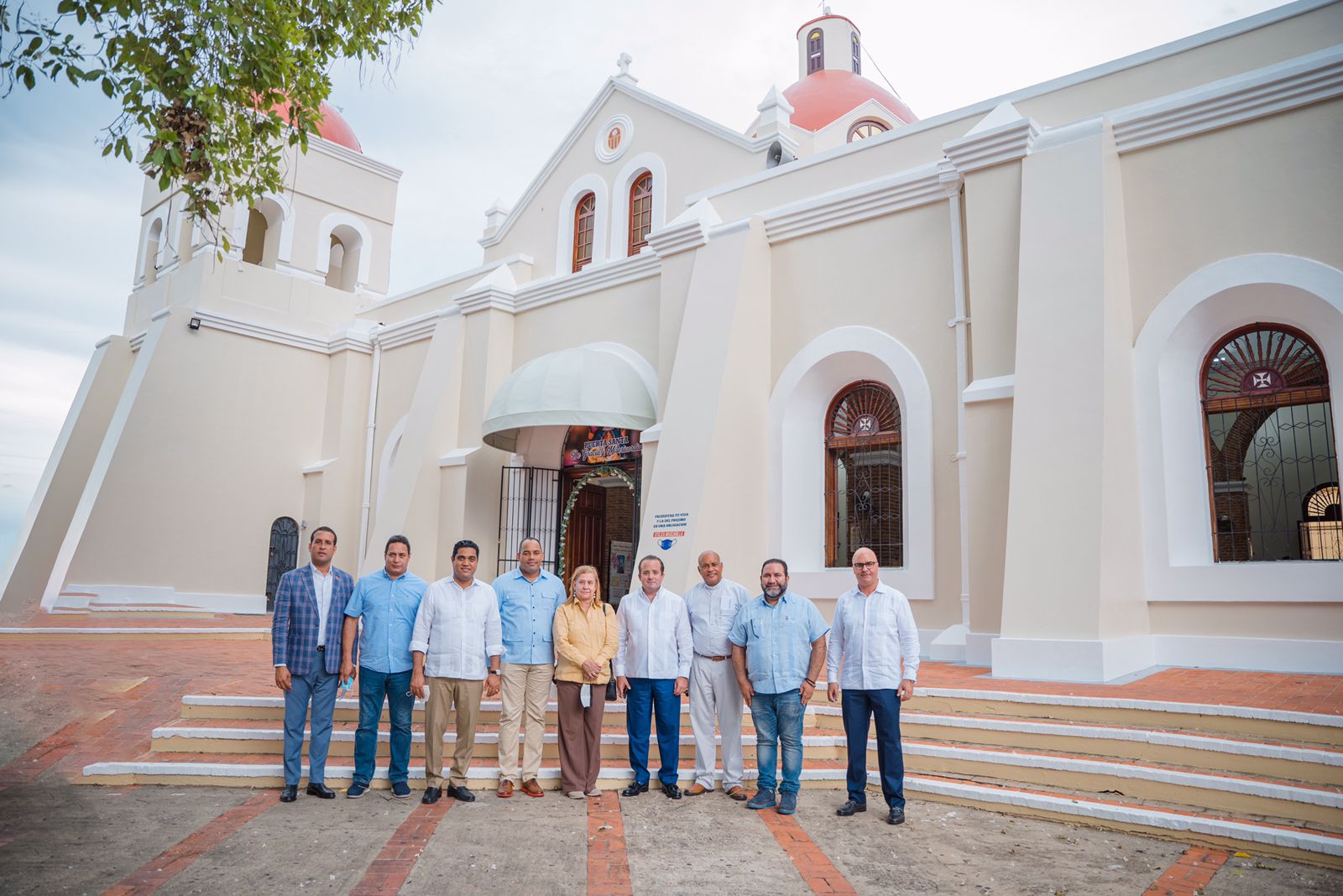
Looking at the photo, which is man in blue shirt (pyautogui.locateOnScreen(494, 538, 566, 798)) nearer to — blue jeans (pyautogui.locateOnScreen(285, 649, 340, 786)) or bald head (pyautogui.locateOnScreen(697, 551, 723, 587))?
bald head (pyautogui.locateOnScreen(697, 551, 723, 587))

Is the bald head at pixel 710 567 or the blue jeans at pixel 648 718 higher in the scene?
the bald head at pixel 710 567

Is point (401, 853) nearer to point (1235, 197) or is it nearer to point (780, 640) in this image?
point (780, 640)

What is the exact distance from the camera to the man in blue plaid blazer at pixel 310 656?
6113mm

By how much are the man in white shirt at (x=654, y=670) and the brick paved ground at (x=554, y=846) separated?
0.36 m

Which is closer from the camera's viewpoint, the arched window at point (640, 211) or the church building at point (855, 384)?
the church building at point (855, 384)

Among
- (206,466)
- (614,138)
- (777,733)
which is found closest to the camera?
(777,733)

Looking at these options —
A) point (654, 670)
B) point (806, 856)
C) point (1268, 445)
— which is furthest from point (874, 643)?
point (1268, 445)

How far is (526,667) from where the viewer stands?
6.36m

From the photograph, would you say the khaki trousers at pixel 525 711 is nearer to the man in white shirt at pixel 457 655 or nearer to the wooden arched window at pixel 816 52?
the man in white shirt at pixel 457 655

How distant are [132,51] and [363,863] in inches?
229

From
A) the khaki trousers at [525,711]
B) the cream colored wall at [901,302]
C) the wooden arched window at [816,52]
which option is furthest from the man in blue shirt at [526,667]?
the wooden arched window at [816,52]

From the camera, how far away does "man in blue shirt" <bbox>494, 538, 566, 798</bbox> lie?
6254 millimetres

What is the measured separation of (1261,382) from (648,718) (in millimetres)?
6574

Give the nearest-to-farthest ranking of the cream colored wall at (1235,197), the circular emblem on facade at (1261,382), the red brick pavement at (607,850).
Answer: the red brick pavement at (607,850) → the cream colored wall at (1235,197) → the circular emblem on facade at (1261,382)
